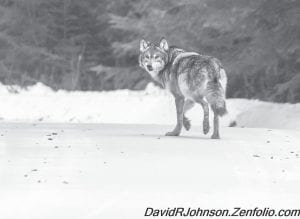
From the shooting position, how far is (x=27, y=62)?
2941 cm

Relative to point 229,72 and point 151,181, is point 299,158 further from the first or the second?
point 229,72

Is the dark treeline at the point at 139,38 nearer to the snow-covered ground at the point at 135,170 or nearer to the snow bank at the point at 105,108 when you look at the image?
the snow bank at the point at 105,108

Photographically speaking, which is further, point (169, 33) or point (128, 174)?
point (169, 33)

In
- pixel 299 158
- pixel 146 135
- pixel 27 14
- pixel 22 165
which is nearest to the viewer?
pixel 22 165

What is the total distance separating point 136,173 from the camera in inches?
309

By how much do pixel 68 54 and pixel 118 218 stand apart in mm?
23933

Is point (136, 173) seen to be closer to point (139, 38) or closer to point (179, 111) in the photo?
point (179, 111)

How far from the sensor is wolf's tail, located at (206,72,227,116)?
Result: 10.3 meters

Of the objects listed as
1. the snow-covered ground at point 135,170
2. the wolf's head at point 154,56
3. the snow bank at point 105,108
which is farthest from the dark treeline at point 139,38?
the wolf's head at point 154,56


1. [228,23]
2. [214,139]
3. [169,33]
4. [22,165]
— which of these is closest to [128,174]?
[22,165]

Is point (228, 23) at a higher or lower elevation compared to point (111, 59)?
higher

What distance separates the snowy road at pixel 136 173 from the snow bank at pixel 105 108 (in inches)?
295

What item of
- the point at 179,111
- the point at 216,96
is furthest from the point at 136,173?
the point at 179,111

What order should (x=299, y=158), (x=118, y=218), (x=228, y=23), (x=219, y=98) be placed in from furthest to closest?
(x=228, y=23)
(x=219, y=98)
(x=299, y=158)
(x=118, y=218)
